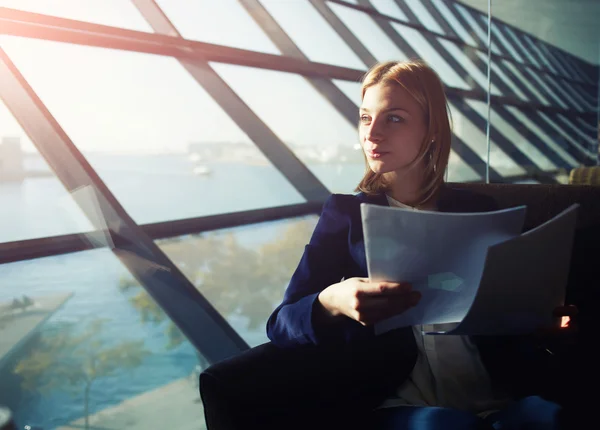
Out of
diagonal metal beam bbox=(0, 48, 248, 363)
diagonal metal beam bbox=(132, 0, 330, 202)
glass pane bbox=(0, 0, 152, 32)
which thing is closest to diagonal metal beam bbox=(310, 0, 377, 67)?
diagonal metal beam bbox=(132, 0, 330, 202)

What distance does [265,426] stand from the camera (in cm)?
85

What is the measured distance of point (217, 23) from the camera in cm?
285

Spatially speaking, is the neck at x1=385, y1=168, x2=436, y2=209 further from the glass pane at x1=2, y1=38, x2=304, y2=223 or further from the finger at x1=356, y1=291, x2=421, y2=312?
the glass pane at x1=2, y1=38, x2=304, y2=223

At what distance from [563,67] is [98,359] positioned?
22.8 feet

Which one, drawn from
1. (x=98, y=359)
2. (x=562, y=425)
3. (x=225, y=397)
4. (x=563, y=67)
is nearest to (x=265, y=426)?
(x=225, y=397)

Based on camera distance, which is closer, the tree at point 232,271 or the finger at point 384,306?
the finger at point 384,306

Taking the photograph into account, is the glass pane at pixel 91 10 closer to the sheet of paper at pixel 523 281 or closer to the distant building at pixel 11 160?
the distant building at pixel 11 160

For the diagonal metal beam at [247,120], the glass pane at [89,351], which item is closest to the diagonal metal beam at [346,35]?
the diagonal metal beam at [247,120]

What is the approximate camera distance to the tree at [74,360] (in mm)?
1865

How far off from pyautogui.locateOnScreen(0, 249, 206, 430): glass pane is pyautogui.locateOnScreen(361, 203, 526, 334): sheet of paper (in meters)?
1.37

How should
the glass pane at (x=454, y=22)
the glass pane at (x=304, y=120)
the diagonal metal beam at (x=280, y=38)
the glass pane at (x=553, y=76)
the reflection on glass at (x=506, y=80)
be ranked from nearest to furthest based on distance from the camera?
the glass pane at (x=304, y=120) → the diagonal metal beam at (x=280, y=38) → the glass pane at (x=454, y=22) → the reflection on glass at (x=506, y=80) → the glass pane at (x=553, y=76)

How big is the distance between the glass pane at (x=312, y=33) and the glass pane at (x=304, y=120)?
26cm

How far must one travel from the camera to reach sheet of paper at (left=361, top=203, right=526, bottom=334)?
2.30 ft

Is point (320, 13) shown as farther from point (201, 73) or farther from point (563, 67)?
point (563, 67)
